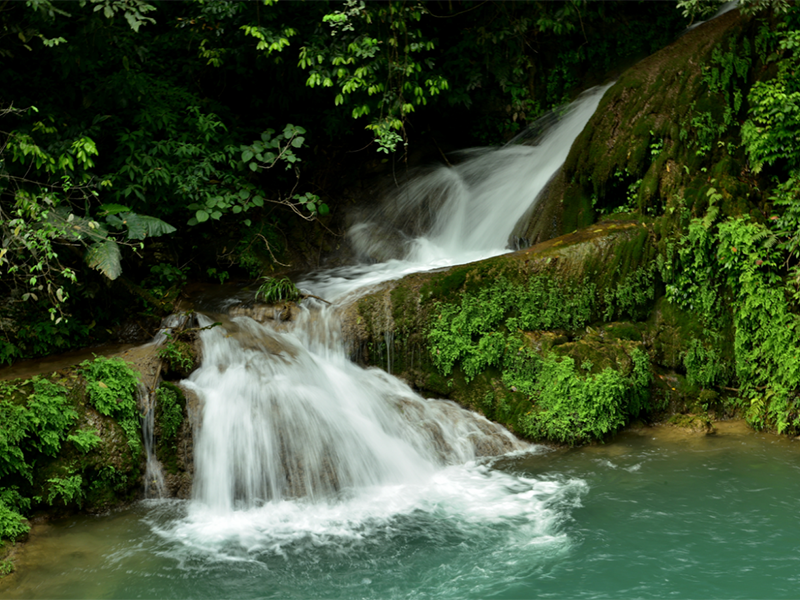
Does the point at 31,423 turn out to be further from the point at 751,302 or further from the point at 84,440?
the point at 751,302

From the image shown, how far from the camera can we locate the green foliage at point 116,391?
616 centimetres

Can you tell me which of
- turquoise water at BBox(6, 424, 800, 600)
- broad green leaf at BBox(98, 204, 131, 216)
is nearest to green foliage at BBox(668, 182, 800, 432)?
turquoise water at BBox(6, 424, 800, 600)

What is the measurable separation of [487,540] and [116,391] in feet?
11.7

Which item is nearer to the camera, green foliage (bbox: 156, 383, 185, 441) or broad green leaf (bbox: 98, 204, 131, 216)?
green foliage (bbox: 156, 383, 185, 441)

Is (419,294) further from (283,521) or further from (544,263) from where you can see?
(283,521)

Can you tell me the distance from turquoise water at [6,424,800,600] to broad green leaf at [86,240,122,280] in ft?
7.92

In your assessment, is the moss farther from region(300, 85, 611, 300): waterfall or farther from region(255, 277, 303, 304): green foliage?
region(255, 277, 303, 304): green foliage

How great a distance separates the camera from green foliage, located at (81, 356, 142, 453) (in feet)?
20.2

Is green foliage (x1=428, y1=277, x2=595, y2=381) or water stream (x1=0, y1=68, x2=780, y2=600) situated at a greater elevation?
green foliage (x1=428, y1=277, x2=595, y2=381)

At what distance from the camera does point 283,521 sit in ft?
19.1

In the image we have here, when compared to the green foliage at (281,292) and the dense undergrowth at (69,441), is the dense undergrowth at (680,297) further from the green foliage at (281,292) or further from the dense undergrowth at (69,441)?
the dense undergrowth at (69,441)

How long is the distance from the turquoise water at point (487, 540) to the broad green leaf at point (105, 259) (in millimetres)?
2414

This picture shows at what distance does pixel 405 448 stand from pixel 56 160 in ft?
15.7

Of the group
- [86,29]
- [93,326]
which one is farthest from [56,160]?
[93,326]
